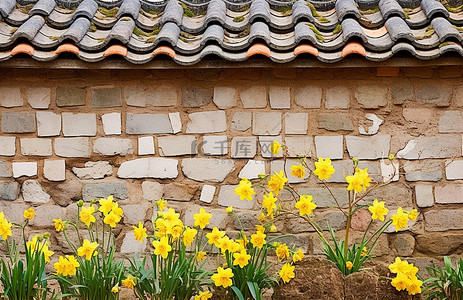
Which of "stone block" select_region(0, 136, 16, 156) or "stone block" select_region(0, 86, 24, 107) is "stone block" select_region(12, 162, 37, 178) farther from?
"stone block" select_region(0, 86, 24, 107)

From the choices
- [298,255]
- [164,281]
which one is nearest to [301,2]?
[298,255]

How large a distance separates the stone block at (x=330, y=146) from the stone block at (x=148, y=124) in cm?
103

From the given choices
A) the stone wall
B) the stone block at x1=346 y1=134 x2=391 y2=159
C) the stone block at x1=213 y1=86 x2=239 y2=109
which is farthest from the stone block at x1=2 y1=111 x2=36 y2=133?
the stone block at x1=346 y1=134 x2=391 y2=159

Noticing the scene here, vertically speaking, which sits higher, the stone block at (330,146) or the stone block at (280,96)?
the stone block at (280,96)

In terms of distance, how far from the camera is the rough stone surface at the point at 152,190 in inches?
165

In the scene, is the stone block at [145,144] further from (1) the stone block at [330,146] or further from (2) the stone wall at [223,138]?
(1) the stone block at [330,146]

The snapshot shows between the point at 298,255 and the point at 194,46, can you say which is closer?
the point at 298,255

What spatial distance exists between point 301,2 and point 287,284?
205 cm

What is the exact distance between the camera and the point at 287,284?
11.5ft

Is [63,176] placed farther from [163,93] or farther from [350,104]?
[350,104]

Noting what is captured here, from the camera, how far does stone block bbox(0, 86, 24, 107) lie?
424cm

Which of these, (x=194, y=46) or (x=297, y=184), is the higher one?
(x=194, y=46)

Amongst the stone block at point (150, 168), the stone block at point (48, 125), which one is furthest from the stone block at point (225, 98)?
the stone block at point (48, 125)

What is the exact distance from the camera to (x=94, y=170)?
4230mm
